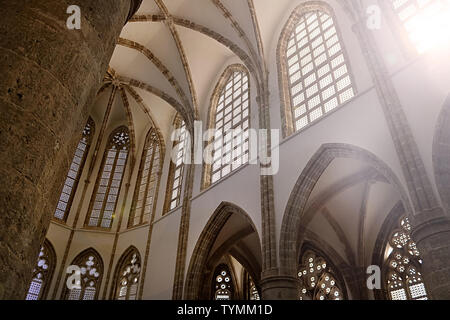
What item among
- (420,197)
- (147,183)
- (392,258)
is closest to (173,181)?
(147,183)

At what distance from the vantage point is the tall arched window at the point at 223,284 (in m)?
14.6

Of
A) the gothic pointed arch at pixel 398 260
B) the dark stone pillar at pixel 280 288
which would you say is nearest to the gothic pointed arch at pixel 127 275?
the dark stone pillar at pixel 280 288

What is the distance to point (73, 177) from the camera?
1625 cm

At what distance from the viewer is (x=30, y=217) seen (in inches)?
93.7

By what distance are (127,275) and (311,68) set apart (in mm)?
8892

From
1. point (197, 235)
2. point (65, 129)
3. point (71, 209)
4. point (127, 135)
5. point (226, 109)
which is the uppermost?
point (127, 135)

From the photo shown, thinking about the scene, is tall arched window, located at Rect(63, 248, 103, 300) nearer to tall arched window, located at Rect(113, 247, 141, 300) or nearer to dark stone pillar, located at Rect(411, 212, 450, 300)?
tall arched window, located at Rect(113, 247, 141, 300)

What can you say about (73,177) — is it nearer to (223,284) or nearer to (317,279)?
(223,284)

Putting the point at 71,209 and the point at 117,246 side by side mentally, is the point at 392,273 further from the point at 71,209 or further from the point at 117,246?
the point at 71,209

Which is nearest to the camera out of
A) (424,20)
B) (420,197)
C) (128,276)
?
(420,197)

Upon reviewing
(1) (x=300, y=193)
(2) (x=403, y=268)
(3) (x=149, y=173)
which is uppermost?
(3) (x=149, y=173)

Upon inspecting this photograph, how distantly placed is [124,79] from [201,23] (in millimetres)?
4224

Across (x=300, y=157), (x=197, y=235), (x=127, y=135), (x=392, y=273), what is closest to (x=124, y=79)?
(x=127, y=135)

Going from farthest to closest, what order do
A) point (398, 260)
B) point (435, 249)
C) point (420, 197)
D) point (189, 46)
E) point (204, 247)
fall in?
point (189, 46), point (204, 247), point (398, 260), point (420, 197), point (435, 249)
